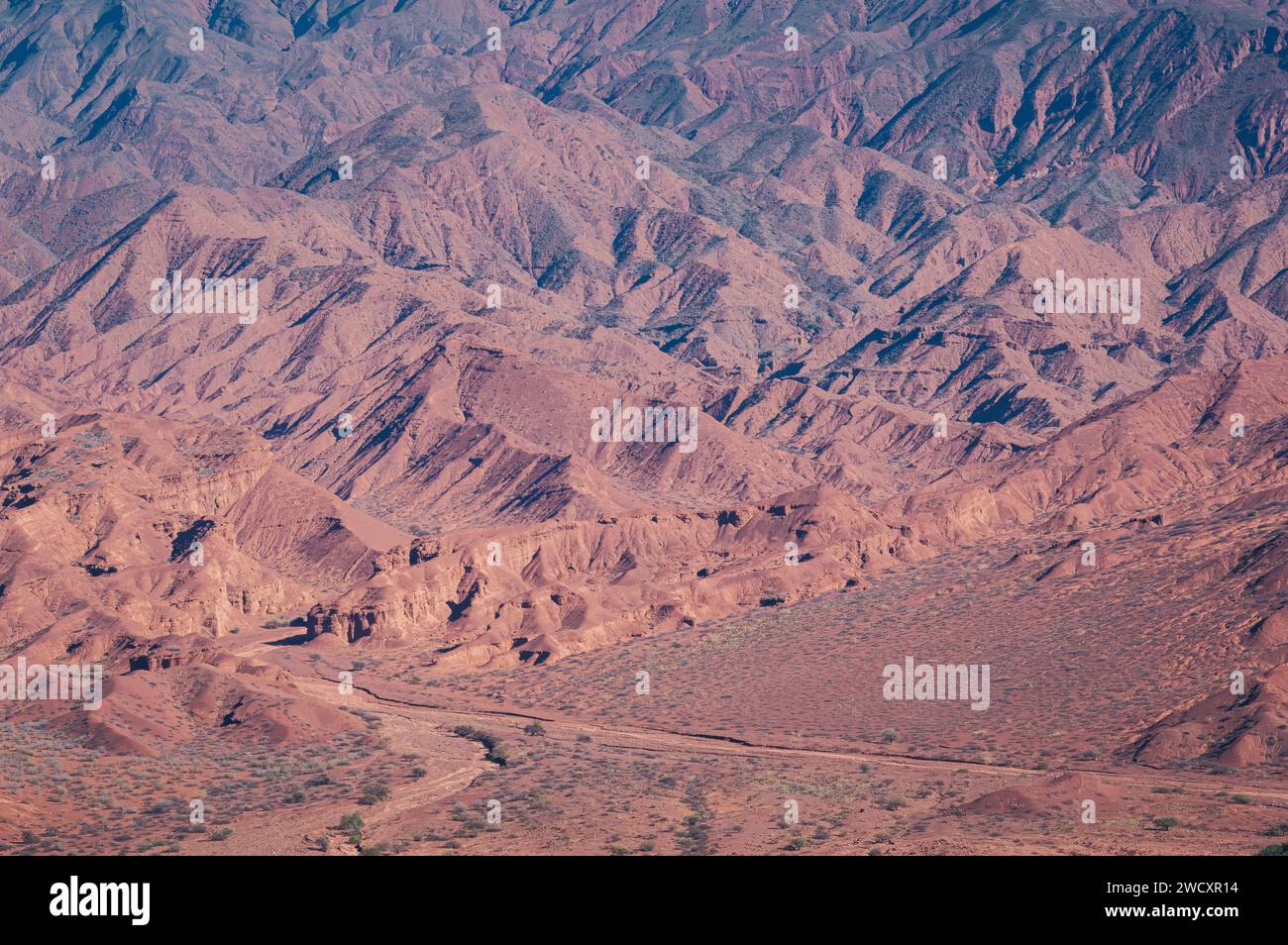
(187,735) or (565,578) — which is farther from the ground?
(565,578)

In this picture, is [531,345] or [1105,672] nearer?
[1105,672]

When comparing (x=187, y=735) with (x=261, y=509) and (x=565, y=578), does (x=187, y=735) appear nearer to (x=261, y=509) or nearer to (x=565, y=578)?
(x=565, y=578)

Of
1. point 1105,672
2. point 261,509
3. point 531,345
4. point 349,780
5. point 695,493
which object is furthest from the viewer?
point 531,345

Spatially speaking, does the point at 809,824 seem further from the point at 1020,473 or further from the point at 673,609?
the point at 1020,473

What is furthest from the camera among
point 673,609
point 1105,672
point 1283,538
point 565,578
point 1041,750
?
point 565,578

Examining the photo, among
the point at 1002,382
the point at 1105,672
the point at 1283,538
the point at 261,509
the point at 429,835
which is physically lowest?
the point at 429,835

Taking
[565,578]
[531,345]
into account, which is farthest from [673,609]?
[531,345]

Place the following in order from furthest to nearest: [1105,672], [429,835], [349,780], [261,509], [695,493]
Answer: [695,493] < [261,509] < [1105,672] < [349,780] < [429,835]

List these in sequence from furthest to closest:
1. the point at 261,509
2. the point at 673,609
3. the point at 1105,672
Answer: the point at 261,509, the point at 673,609, the point at 1105,672

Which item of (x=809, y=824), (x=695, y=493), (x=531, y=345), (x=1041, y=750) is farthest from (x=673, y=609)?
(x=531, y=345)
